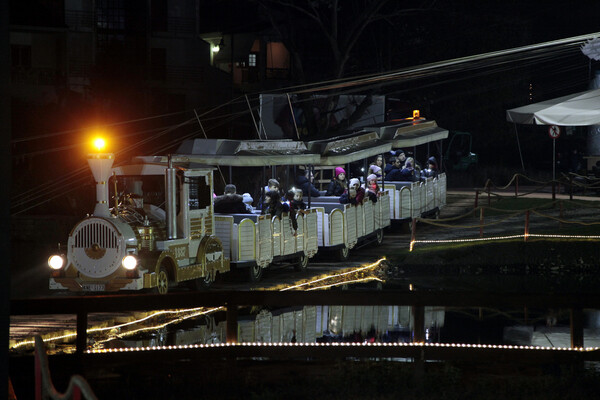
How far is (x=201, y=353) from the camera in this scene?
1011 centimetres

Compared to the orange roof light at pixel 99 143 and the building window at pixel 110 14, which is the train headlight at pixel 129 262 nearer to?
the orange roof light at pixel 99 143

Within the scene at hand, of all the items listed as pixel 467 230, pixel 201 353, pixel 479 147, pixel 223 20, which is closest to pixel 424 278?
pixel 467 230

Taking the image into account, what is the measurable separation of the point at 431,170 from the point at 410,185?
3904mm

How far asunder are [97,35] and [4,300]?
1480 inches

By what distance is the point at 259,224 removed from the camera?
19.2 metres

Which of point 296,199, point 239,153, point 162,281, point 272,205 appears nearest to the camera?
point 162,281

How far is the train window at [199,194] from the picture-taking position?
1772 cm

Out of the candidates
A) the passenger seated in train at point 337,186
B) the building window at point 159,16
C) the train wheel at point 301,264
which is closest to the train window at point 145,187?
the train wheel at point 301,264

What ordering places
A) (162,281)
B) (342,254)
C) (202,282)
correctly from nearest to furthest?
(162,281) < (202,282) < (342,254)

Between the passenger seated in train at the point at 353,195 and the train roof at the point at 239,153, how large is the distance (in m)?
2.54

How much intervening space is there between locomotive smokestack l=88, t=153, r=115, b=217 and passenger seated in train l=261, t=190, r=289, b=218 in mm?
4856

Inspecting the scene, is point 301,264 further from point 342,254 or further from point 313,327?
point 313,327

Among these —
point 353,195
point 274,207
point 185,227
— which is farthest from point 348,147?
point 185,227

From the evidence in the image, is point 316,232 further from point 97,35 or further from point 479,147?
point 479,147
